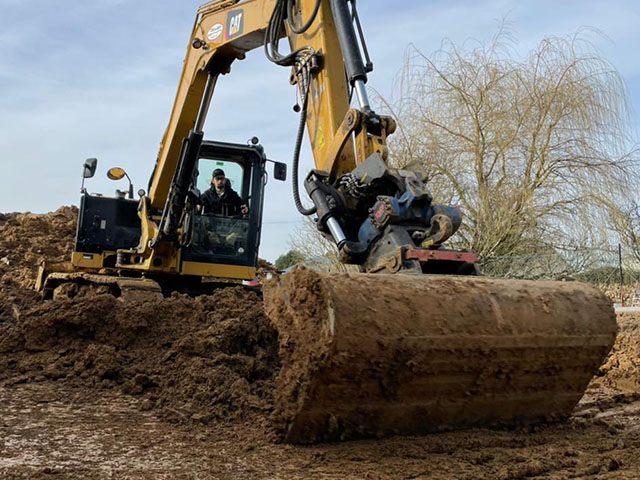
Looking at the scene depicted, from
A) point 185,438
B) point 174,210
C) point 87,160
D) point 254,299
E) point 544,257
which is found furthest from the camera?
point 544,257

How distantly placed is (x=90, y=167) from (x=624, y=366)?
19.9 ft

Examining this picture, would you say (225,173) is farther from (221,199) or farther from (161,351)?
(161,351)

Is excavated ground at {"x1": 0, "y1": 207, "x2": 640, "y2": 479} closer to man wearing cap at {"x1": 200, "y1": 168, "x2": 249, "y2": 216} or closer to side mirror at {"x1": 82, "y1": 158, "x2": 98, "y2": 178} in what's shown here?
man wearing cap at {"x1": 200, "y1": 168, "x2": 249, "y2": 216}

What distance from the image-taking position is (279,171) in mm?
7836

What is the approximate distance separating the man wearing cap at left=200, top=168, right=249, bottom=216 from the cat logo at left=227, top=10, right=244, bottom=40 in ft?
6.27

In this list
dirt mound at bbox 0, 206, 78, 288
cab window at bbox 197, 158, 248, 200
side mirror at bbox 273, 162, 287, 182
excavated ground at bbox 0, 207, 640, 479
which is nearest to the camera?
excavated ground at bbox 0, 207, 640, 479

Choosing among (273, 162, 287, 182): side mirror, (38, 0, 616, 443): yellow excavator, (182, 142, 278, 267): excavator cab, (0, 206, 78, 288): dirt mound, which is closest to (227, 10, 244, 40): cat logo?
(38, 0, 616, 443): yellow excavator

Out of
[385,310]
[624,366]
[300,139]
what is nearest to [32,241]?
[300,139]

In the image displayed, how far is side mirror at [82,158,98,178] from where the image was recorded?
8031 millimetres

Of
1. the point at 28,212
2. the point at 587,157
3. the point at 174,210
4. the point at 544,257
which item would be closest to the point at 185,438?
the point at 174,210

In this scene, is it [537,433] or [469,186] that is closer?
[537,433]

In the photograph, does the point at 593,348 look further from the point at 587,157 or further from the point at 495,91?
the point at 495,91

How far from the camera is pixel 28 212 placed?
16.5 meters

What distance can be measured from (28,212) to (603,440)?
15168 millimetres
